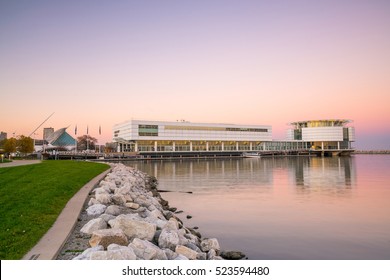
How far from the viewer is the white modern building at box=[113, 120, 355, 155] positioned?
376 ft

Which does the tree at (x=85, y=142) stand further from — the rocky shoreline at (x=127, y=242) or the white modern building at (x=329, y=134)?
the rocky shoreline at (x=127, y=242)

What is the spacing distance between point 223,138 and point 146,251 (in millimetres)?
120039

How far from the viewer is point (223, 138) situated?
415 feet

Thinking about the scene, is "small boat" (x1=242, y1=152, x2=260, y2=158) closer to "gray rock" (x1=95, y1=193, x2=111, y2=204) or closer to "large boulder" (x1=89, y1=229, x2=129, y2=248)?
"gray rock" (x1=95, y1=193, x2=111, y2=204)

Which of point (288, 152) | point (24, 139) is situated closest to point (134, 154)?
point (24, 139)

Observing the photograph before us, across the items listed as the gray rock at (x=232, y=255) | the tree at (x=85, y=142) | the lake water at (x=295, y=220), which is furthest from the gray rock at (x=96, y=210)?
the tree at (x=85, y=142)

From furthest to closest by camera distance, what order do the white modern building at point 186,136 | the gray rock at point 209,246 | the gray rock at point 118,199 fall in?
1. the white modern building at point 186,136
2. the gray rock at point 118,199
3. the gray rock at point 209,246

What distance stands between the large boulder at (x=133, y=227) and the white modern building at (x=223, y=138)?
341 feet

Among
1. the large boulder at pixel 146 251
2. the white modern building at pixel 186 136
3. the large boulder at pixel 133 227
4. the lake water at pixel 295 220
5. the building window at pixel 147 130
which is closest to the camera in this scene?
the large boulder at pixel 146 251

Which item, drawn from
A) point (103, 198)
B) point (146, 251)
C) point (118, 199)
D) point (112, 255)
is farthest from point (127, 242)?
point (118, 199)

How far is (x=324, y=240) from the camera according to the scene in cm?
1255

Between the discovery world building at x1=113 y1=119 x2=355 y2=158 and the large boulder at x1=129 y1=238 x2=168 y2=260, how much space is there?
10414cm

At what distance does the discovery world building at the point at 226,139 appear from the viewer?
376ft

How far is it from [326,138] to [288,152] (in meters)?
19.5
